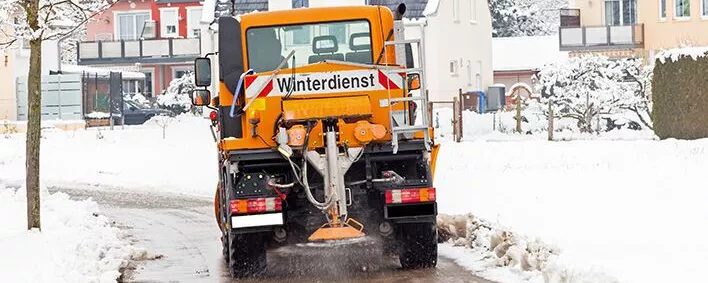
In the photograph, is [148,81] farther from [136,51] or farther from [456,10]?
[456,10]

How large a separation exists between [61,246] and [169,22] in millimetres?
56530

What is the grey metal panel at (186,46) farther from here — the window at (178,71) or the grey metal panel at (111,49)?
the grey metal panel at (111,49)

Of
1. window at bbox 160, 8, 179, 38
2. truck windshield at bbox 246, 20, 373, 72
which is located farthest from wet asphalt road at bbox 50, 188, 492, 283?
window at bbox 160, 8, 179, 38

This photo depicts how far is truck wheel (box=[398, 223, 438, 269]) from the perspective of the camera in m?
13.8

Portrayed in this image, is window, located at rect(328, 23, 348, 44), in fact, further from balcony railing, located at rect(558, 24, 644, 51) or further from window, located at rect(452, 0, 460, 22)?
balcony railing, located at rect(558, 24, 644, 51)

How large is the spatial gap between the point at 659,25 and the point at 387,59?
43.0m

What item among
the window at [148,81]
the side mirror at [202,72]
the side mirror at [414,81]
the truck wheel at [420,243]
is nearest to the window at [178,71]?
the window at [148,81]

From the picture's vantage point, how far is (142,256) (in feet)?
51.3

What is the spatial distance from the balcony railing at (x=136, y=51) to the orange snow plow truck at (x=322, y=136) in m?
52.0

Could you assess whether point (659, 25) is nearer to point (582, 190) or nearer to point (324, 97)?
point (582, 190)

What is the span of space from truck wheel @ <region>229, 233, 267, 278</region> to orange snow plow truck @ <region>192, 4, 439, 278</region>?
0.01 m

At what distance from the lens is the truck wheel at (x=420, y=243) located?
13.8 metres

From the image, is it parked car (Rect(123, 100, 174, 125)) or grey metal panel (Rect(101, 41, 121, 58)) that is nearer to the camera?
parked car (Rect(123, 100, 174, 125))

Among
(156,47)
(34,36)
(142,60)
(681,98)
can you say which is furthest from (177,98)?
(34,36)
